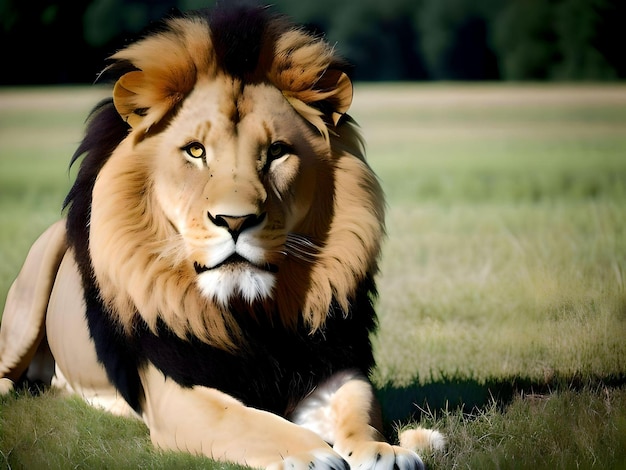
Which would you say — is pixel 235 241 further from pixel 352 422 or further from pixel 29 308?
pixel 29 308

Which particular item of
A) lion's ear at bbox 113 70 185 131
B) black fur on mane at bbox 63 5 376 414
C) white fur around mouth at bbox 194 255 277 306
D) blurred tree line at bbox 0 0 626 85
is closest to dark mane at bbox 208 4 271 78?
black fur on mane at bbox 63 5 376 414

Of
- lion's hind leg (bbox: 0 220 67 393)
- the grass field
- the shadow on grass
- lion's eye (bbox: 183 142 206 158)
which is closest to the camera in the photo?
lion's eye (bbox: 183 142 206 158)

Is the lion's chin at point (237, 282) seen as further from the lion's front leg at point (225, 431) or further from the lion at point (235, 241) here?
the lion's front leg at point (225, 431)

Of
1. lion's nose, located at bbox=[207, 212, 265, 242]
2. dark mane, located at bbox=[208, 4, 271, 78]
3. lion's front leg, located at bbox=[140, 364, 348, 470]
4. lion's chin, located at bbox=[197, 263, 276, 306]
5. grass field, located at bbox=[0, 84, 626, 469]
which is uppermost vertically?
dark mane, located at bbox=[208, 4, 271, 78]

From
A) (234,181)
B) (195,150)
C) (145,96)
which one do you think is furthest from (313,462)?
(145,96)

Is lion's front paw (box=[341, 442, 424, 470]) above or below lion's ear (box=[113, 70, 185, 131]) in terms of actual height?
below

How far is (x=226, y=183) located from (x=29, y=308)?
1.25 meters

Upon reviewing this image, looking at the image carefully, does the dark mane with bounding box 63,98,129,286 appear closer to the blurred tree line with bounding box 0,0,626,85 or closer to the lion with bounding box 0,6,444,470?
the lion with bounding box 0,6,444,470

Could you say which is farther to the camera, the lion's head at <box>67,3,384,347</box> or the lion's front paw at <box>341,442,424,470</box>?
the lion's head at <box>67,3,384,347</box>

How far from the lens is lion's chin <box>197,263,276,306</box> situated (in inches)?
96.1

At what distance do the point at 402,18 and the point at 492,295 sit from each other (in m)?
6.04

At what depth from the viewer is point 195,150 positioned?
8.37 feet

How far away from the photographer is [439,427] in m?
2.89

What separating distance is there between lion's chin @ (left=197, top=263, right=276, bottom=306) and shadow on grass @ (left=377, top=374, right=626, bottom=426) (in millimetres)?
745
